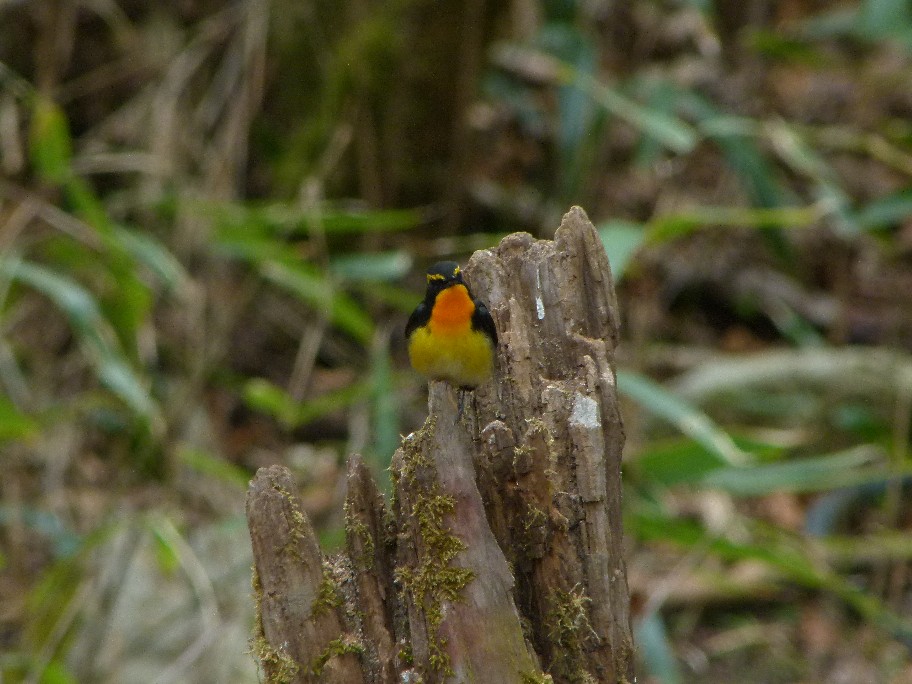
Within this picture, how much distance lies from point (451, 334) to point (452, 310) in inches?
4.6

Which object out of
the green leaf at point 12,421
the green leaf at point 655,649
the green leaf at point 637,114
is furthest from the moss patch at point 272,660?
the green leaf at point 637,114

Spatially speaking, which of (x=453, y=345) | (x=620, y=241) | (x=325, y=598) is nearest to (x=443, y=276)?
(x=453, y=345)

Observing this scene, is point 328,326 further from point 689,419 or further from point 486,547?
point 486,547

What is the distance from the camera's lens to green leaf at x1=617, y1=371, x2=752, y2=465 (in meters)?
4.49

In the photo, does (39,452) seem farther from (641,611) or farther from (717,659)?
(717,659)

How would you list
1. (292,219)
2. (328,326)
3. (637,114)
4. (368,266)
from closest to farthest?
(368,266), (292,219), (637,114), (328,326)

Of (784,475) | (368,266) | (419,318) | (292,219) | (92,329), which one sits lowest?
(419,318)

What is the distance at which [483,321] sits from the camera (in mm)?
2836

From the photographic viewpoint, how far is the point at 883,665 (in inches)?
254

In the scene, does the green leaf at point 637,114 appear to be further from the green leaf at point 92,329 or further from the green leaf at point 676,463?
the green leaf at point 92,329

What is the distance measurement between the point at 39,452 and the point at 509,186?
15.3ft

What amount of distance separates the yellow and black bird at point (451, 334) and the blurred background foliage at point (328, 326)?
1622mm

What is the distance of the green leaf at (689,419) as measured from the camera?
4489mm

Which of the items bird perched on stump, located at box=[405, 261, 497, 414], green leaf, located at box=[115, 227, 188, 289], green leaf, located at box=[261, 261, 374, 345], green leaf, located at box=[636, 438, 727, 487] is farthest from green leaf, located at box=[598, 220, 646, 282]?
green leaf, located at box=[115, 227, 188, 289]
